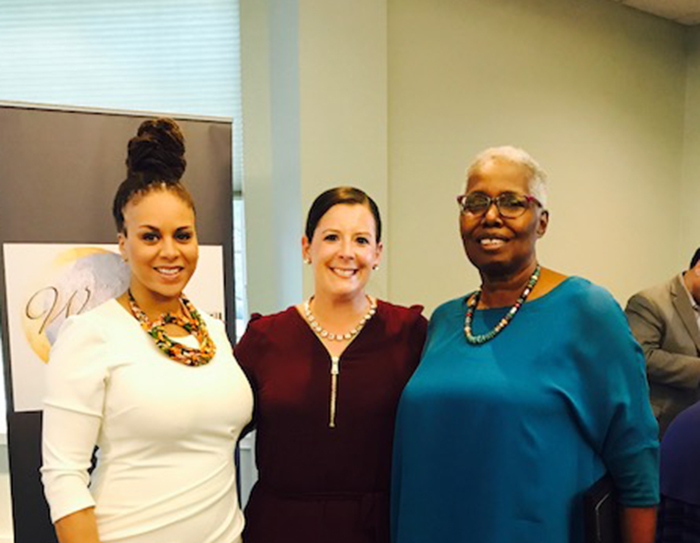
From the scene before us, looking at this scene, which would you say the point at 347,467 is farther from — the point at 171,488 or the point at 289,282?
the point at 289,282

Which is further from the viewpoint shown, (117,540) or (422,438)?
(422,438)

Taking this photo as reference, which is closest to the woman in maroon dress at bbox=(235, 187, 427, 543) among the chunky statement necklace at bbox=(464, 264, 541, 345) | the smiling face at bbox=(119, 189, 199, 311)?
the chunky statement necklace at bbox=(464, 264, 541, 345)

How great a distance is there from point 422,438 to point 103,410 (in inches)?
28.6

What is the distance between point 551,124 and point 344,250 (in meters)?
2.51

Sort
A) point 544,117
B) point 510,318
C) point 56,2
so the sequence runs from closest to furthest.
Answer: point 510,318, point 56,2, point 544,117

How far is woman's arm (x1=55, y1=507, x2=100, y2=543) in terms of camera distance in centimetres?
115

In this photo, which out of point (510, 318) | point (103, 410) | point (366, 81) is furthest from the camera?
point (366, 81)

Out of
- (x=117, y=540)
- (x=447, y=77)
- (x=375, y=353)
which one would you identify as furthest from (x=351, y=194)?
(x=447, y=77)

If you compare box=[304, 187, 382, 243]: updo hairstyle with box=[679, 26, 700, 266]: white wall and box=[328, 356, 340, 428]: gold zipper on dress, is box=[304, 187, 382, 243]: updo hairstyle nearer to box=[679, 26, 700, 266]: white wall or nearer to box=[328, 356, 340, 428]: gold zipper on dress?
box=[328, 356, 340, 428]: gold zipper on dress

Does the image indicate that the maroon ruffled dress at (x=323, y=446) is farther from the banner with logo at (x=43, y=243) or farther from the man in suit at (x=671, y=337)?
the man in suit at (x=671, y=337)

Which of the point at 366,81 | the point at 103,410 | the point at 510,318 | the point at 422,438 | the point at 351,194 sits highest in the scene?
the point at 366,81

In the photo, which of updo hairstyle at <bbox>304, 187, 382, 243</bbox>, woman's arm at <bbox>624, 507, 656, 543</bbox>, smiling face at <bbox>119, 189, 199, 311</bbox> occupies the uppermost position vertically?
updo hairstyle at <bbox>304, 187, 382, 243</bbox>

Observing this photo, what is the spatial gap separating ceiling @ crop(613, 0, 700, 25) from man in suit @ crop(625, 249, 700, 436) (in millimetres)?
2024

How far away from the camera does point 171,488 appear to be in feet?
4.11
